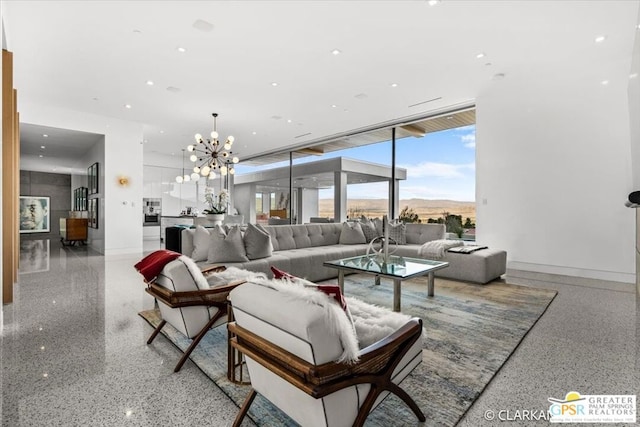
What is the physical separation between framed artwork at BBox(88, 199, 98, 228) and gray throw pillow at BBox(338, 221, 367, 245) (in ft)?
22.2

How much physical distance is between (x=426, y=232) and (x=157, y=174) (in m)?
10.2

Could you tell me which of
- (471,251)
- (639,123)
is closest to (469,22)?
(639,123)

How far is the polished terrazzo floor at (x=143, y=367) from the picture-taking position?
166 centimetres

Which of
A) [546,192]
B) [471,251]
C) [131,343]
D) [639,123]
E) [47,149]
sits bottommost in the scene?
[131,343]

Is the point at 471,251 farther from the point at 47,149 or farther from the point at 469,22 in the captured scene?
the point at 47,149

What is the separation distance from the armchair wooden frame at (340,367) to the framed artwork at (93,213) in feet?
28.5

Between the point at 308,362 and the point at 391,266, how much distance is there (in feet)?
8.24

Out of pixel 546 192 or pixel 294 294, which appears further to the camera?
pixel 546 192

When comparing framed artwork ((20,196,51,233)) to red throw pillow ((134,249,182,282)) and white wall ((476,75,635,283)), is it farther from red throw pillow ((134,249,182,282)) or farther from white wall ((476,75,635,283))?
white wall ((476,75,635,283))

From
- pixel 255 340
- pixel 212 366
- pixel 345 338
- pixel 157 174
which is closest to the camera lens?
pixel 345 338

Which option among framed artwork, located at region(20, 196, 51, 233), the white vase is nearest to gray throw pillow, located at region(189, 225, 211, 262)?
the white vase

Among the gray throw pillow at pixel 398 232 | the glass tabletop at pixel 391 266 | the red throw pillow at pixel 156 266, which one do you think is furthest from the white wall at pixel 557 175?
the red throw pillow at pixel 156 266

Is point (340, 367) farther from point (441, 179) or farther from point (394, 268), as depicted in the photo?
point (441, 179)

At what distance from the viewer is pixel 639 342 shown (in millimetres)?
2500
